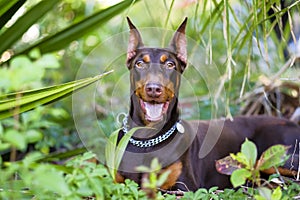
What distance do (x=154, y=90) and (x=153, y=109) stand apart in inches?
7.0

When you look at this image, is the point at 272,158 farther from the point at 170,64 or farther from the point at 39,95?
the point at 170,64

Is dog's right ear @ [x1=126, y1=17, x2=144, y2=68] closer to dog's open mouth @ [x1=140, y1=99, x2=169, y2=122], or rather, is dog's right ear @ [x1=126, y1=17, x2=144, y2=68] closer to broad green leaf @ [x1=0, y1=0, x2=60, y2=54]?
dog's open mouth @ [x1=140, y1=99, x2=169, y2=122]

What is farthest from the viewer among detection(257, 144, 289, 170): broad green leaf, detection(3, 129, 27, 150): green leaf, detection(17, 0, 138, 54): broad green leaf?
detection(17, 0, 138, 54): broad green leaf

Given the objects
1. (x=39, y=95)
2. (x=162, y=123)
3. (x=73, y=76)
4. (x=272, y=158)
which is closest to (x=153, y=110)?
(x=162, y=123)

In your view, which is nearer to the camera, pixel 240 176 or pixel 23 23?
pixel 240 176

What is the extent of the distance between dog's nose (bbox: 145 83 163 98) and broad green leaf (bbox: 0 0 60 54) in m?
0.73

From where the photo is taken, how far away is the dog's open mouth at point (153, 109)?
8.84 ft

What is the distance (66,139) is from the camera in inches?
159

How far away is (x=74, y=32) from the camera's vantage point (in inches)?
127

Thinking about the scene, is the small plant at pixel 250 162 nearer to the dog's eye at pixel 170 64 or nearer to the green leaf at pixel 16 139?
the green leaf at pixel 16 139

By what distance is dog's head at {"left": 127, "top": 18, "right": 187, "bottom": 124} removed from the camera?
260 cm

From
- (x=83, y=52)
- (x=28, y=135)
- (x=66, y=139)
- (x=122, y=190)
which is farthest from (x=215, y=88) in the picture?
(x=28, y=135)

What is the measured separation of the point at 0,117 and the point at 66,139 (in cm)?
178

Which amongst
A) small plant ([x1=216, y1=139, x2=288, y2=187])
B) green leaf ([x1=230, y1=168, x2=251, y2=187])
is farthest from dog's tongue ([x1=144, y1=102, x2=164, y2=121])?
green leaf ([x1=230, y1=168, x2=251, y2=187])
